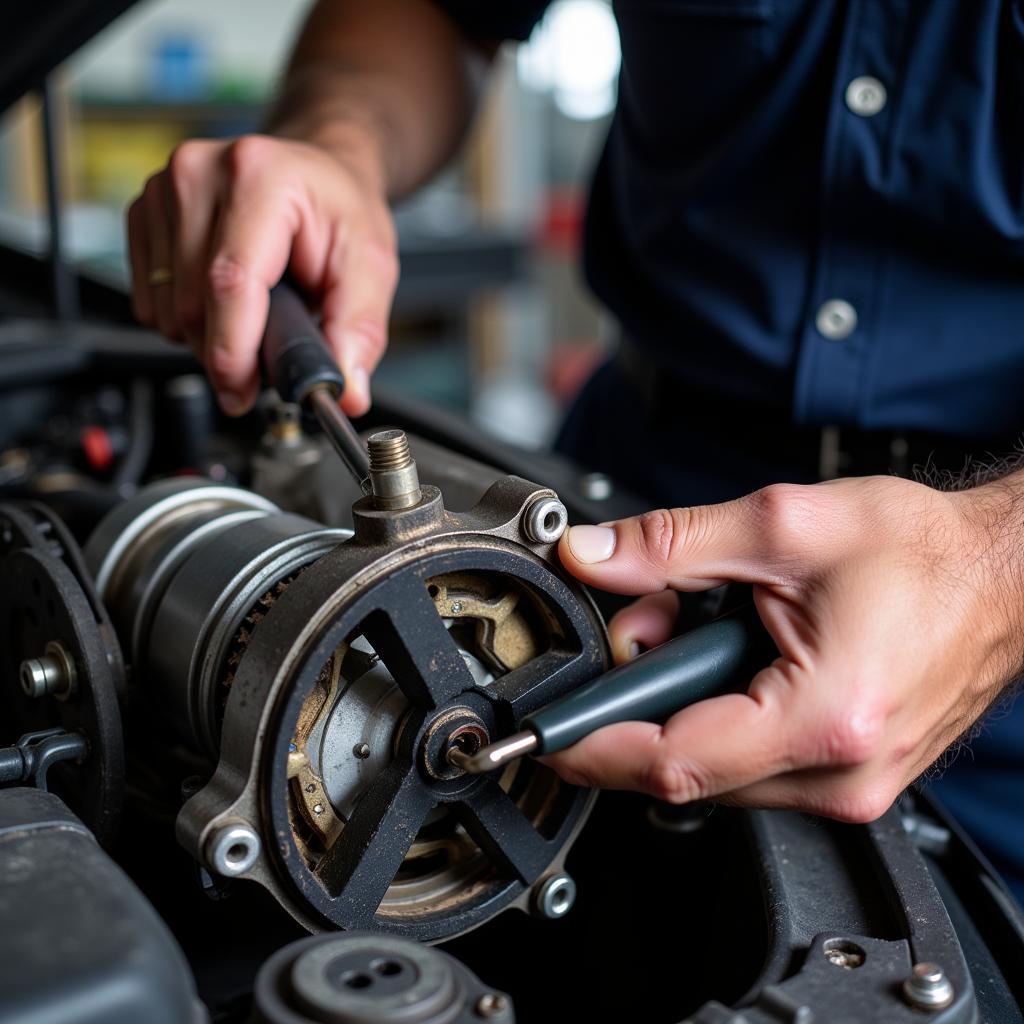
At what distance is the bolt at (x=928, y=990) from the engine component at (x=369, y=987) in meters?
0.18

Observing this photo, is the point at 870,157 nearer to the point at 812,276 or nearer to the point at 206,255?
the point at 812,276

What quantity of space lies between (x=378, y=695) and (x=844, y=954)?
0.26 metres

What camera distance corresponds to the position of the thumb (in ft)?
1.98

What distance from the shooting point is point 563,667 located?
613 mm

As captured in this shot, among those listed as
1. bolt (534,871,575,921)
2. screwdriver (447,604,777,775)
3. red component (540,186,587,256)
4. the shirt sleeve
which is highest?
the shirt sleeve

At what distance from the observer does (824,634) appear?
0.56 m

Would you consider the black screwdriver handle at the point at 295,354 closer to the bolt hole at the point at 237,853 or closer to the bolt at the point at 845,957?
the bolt hole at the point at 237,853

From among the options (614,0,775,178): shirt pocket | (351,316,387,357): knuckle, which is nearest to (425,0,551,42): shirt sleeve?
(614,0,775,178): shirt pocket

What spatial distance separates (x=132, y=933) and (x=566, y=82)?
630 centimetres

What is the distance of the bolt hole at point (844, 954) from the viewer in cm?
55

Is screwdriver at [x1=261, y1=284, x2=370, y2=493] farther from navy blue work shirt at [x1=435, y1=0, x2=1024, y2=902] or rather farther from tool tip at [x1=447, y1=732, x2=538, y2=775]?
navy blue work shirt at [x1=435, y1=0, x2=1024, y2=902]

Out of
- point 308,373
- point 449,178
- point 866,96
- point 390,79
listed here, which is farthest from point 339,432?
point 449,178

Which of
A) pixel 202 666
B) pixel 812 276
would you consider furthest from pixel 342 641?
pixel 812 276

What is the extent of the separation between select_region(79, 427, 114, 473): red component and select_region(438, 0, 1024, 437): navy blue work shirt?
1.83ft
